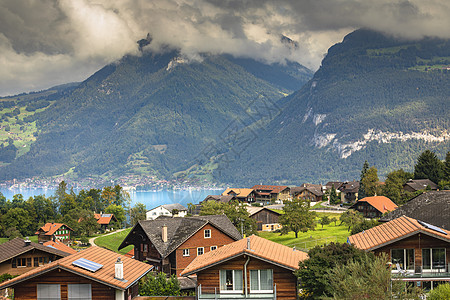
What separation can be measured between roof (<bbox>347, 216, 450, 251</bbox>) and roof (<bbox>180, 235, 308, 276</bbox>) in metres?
3.29

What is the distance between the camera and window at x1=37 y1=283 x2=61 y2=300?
24.2 meters

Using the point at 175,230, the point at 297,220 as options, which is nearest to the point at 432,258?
the point at 175,230

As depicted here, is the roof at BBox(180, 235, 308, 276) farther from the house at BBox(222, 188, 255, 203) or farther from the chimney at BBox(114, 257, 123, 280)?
the house at BBox(222, 188, 255, 203)

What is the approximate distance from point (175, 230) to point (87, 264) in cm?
2393

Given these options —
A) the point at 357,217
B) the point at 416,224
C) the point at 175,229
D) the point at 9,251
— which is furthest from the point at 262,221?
the point at 416,224

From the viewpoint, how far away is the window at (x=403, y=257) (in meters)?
26.6

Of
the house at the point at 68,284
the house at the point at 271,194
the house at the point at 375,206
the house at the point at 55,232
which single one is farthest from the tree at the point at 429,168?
the house at the point at 68,284

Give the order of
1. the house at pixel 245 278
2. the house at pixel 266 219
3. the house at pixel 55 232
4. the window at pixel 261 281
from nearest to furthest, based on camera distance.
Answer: the house at pixel 245 278 < the window at pixel 261 281 < the house at pixel 266 219 < the house at pixel 55 232

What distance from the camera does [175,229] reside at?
48469 millimetres

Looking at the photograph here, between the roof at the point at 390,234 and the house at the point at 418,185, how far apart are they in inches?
2395

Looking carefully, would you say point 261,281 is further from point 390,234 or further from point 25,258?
point 25,258

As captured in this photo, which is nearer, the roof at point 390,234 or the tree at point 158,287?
the roof at point 390,234

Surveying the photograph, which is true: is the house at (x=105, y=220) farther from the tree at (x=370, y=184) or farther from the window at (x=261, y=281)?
the window at (x=261, y=281)

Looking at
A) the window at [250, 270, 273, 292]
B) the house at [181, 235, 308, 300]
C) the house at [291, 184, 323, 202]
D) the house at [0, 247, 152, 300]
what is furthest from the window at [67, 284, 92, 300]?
the house at [291, 184, 323, 202]
